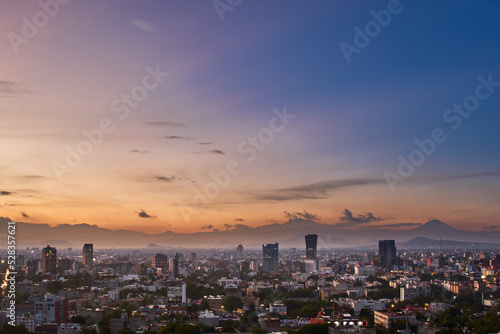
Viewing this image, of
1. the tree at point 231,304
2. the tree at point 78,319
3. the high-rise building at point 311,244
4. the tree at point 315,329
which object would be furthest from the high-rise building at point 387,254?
the tree at point 78,319

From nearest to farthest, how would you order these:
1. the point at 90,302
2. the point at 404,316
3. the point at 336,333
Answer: the point at 336,333
the point at 404,316
the point at 90,302

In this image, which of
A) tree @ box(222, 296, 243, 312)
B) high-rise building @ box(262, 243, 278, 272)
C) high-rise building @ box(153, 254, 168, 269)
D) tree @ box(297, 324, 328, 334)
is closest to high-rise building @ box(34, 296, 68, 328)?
tree @ box(222, 296, 243, 312)

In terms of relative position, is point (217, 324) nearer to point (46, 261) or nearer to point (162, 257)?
point (46, 261)

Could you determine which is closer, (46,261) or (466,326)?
(466,326)

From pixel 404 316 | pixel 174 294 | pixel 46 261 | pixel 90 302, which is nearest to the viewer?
pixel 404 316

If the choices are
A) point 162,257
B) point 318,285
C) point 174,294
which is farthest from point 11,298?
point 162,257

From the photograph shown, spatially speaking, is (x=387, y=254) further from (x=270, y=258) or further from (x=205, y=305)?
(x=205, y=305)
